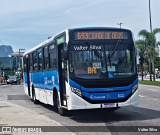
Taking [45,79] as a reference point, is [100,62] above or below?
above

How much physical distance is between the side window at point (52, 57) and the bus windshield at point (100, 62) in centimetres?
216

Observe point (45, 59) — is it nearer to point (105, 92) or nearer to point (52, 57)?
point (52, 57)

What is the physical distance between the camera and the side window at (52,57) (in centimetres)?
1569

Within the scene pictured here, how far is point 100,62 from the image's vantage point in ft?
44.7

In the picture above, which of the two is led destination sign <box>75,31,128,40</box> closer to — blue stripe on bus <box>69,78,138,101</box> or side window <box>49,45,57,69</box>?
blue stripe on bus <box>69,78,138,101</box>

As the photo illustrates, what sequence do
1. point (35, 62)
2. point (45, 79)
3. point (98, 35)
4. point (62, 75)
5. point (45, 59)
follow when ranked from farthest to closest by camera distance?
point (35, 62) → point (45, 79) → point (45, 59) → point (62, 75) → point (98, 35)

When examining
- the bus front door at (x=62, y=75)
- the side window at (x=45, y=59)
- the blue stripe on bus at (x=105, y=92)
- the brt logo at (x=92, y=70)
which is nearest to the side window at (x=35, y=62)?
the side window at (x=45, y=59)

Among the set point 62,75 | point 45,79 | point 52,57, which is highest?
point 52,57

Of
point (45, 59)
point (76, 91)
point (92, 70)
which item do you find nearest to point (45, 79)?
point (45, 59)

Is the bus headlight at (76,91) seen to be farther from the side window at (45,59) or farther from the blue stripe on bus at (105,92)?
the side window at (45,59)

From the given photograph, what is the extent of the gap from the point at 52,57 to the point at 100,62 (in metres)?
3.16

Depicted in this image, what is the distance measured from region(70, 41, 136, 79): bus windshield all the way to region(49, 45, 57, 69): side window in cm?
216

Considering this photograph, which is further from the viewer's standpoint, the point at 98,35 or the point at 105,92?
the point at 98,35

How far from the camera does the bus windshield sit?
44.4ft
